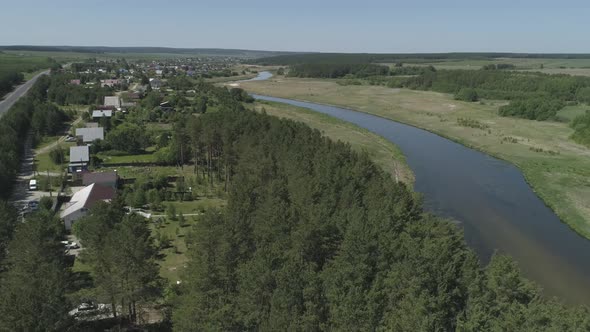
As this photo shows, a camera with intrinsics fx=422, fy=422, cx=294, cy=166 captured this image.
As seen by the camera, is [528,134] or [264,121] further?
[528,134]

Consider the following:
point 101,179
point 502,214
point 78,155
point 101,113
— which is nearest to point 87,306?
point 101,179

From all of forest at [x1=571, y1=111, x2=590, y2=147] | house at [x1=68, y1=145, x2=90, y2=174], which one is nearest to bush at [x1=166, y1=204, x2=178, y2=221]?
house at [x1=68, y1=145, x2=90, y2=174]

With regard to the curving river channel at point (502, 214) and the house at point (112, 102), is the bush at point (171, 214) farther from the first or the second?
the house at point (112, 102)

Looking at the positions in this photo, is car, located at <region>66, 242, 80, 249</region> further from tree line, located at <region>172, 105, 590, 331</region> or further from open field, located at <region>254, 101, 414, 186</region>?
open field, located at <region>254, 101, 414, 186</region>

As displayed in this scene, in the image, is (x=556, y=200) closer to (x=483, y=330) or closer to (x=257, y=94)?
(x=483, y=330)

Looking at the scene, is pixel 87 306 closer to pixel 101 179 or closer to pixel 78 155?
pixel 101 179

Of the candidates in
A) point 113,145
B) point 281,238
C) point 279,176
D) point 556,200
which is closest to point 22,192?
point 113,145
